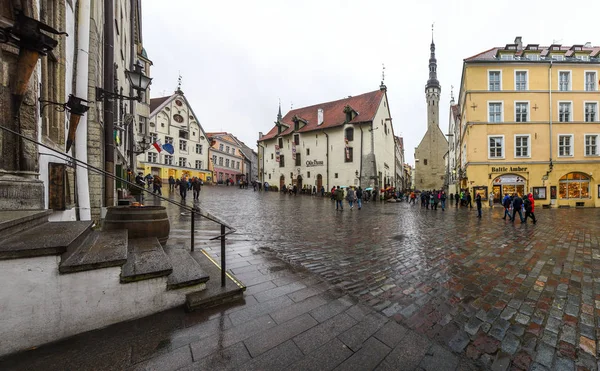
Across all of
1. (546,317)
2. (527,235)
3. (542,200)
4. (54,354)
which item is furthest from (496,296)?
(542,200)

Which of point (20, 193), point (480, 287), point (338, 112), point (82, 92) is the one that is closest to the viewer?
point (20, 193)

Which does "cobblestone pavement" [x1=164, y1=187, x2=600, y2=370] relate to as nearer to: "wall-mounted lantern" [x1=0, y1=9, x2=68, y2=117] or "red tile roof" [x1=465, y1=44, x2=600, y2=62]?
"wall-mounted lantern" [x1=0, y1=9, x2=68, y2=117]

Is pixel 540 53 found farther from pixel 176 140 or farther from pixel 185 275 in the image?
pixel 176 140

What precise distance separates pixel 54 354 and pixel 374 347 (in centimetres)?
260

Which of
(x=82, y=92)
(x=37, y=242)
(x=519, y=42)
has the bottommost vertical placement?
(x=37, y=242)

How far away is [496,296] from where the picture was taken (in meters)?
3.38

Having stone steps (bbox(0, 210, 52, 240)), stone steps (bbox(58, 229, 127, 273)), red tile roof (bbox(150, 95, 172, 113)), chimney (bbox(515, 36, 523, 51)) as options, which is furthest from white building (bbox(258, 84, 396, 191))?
stone steps (bbox(0, 210, 52, 240))

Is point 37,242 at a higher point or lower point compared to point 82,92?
lower

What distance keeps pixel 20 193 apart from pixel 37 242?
1.60 meters

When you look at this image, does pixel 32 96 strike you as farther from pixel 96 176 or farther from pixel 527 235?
pixel 527 235

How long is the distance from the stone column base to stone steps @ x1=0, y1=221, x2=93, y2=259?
2.33ft

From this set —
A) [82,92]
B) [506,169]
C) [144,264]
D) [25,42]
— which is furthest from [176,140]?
[144,264]

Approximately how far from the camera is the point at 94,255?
249cm

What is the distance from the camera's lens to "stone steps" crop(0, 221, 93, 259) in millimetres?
2010
